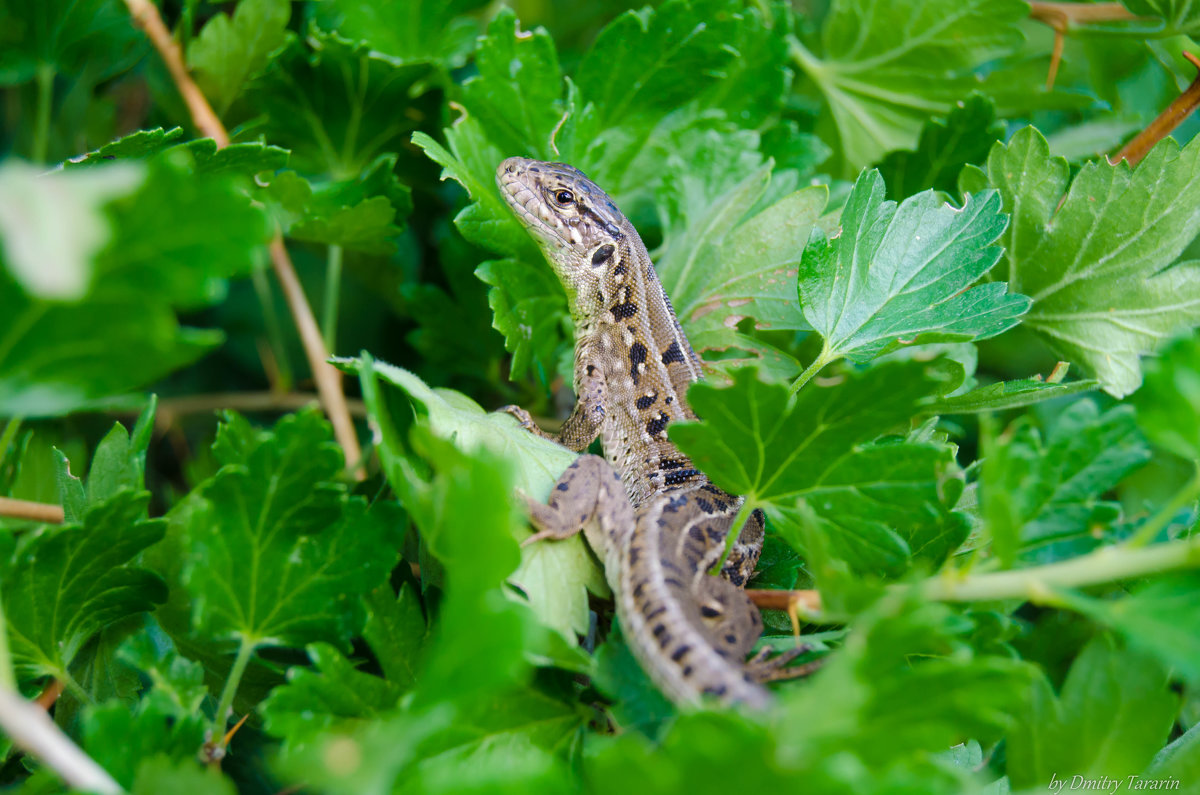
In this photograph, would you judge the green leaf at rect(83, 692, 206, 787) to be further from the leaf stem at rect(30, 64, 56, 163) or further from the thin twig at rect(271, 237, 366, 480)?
the leaf stem at rect(30, 64, 56, 163)

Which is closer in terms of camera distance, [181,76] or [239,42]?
[239,42]

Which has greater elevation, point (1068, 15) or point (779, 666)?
point (1068, 15)

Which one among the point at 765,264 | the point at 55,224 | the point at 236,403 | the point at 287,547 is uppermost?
the point at 55,224

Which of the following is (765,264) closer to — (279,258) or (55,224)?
(279,258)

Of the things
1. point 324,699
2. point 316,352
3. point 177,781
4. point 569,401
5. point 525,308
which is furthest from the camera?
point 569,401

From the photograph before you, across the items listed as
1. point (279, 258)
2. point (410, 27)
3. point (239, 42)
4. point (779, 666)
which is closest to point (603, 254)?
point (410, 27)
